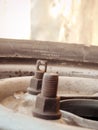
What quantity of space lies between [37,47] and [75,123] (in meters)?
0.81

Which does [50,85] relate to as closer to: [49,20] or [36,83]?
[36,83]

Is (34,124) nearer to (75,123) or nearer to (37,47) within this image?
(75,123)

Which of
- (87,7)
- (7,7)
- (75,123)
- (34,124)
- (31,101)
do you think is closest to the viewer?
(34,124)

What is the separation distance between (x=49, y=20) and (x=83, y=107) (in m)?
0.86

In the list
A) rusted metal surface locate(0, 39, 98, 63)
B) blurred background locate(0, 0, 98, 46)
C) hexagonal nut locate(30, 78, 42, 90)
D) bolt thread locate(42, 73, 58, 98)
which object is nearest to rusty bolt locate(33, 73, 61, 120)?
bolt thread locate(42, 73, 58, 98)

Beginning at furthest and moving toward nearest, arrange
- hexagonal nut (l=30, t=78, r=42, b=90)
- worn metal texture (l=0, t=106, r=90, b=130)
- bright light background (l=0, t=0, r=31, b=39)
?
bright light background (l=0, t=0, r=31, b=39), hexagonal nut (l=30, t=78, r=42, b=90), worn metal texture (l=0, t=106, r=90, b=130)

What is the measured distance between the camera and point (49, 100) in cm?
60

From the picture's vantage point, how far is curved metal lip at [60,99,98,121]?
84 centimetres

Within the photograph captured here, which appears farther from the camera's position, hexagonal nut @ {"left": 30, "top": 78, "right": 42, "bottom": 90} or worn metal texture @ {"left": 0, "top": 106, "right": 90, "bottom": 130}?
hexagonal nut @ {"left": 30, "top": 78, "right": 42, "bottom": 90}

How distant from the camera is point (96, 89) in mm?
1125

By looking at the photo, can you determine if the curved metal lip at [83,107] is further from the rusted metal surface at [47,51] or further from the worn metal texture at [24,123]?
the rusted metal surface at [47,51]

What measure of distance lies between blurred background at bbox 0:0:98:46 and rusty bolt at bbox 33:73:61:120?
40.6 inches

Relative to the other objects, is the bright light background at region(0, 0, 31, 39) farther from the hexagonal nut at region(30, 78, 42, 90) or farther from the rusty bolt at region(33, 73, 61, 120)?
the rusty bolt at region(33, 73, 61, 120)

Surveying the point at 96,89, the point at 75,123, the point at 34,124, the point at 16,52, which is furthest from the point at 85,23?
the point at 34,124
